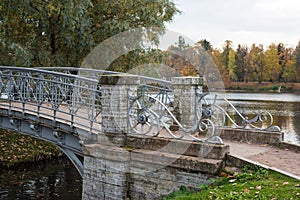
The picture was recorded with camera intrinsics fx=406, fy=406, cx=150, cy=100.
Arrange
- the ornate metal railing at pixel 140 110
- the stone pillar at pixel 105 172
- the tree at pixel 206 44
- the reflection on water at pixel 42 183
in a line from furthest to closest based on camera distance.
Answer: the tree at pixel 206 44 < the reflection on water at pixel 42 183 < the ornate metal railing at pixel 140 110 < the stone pillar at pixel 105 172

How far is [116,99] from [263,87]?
62270 millimetres

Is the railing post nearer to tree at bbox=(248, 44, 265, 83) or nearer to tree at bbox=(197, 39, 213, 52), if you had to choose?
tree at bbox=(248, 44, 265, 83)

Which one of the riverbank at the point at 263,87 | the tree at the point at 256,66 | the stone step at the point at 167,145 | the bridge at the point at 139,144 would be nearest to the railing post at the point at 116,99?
the bridge at the point at 139,144

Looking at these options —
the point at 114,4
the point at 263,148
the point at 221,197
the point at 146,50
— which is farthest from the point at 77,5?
the point at 221,197

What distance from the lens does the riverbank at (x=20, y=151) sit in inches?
612

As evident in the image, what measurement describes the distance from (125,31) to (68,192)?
7685mm

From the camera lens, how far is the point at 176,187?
7.61 m

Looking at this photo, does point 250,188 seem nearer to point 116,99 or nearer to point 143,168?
point 143,168

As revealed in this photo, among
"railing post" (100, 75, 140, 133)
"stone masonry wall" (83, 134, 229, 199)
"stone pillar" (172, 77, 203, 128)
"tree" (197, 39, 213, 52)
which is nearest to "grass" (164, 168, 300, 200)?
"stone masonry wall" (83, 134, 229, 199)

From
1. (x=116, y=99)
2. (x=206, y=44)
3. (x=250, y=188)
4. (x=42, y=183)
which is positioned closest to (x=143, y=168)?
(x=116, y=99)

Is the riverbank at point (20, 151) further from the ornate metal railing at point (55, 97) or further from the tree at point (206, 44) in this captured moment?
the tree at point (206, 44)

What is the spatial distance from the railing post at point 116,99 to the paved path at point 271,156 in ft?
8.00

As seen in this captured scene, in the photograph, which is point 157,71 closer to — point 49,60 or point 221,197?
point 49,60

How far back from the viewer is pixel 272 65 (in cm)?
6675
